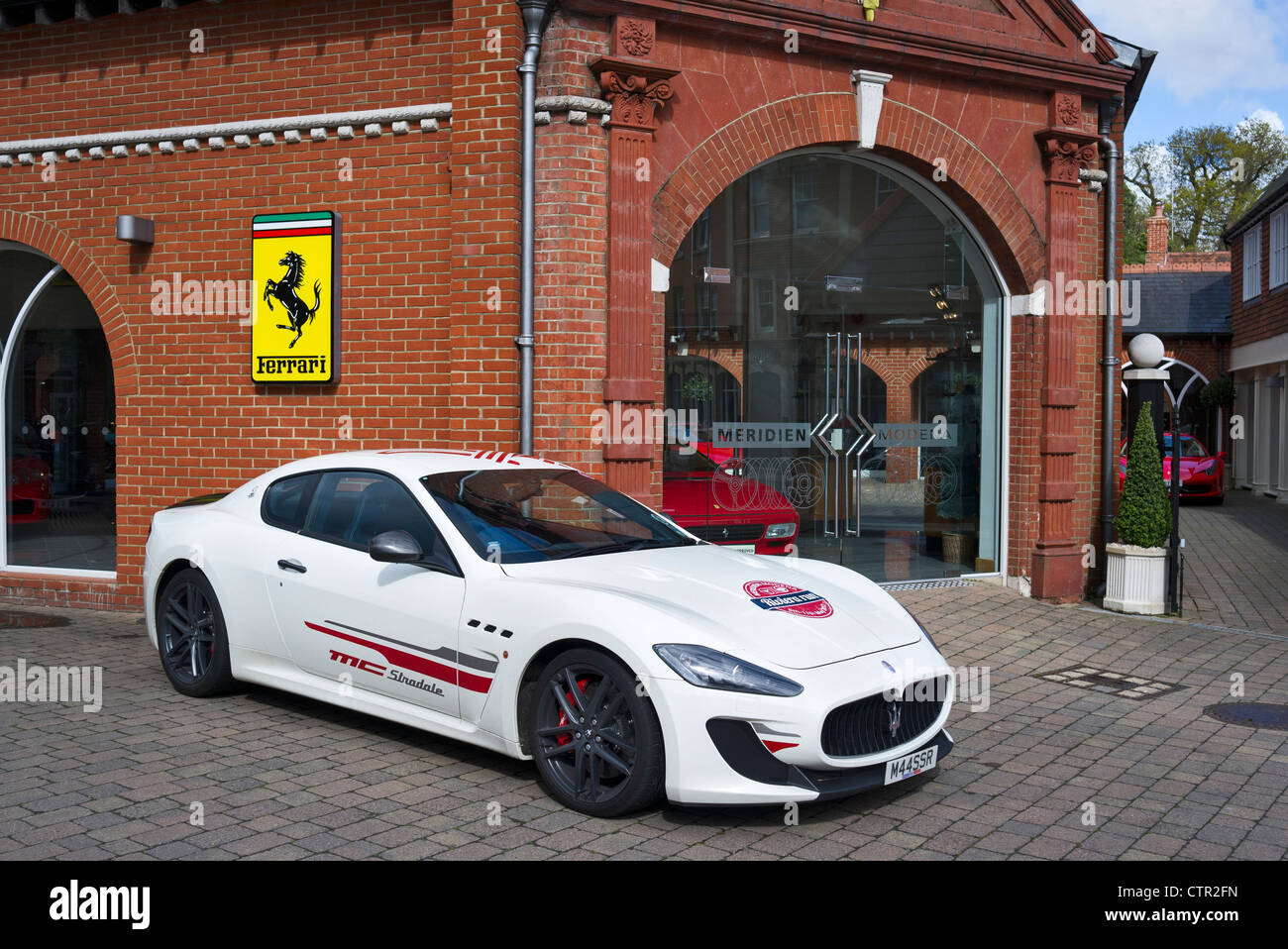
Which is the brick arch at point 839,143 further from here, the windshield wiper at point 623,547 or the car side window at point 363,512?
the car side window at point 363,512

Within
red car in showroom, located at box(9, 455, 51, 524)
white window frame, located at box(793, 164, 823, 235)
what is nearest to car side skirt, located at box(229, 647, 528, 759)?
red car in showroom, located at box(9, 455, 51, 524)

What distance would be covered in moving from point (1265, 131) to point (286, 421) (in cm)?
4890

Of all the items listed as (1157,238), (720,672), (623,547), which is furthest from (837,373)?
(1157,238)

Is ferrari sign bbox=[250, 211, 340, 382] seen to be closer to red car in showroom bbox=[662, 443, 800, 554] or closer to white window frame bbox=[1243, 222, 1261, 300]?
red car in showroom bbox=[662, 443, 800, 554]

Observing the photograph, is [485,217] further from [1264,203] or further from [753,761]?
[1264,203]

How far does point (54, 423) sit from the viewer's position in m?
10.9

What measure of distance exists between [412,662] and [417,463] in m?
1.15

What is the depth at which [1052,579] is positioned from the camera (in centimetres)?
1099

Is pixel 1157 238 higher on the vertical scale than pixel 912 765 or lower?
higher

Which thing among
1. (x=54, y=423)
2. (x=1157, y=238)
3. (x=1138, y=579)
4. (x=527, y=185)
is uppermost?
(x=1157, y=238)

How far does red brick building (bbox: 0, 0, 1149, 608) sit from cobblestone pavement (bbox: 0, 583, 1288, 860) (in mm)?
3054

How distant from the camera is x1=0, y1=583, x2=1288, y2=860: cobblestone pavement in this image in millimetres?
4613
